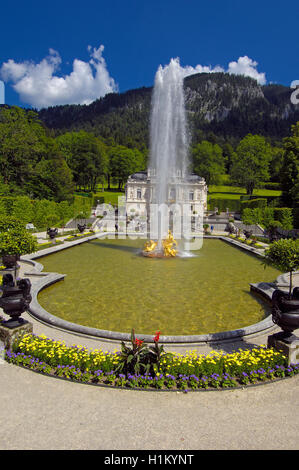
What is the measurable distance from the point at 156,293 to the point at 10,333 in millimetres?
7695

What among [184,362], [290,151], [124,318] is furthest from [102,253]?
[290,151]

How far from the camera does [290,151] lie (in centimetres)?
5447

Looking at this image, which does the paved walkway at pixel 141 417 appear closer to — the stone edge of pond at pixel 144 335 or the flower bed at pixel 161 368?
the flower bed at pixel 161 368

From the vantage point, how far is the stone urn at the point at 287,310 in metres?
7.84

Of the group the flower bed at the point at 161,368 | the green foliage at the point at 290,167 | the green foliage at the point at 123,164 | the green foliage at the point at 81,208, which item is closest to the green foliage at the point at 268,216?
the green foliage at the point at 290,167

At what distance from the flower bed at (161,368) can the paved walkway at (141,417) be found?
21 centimetres

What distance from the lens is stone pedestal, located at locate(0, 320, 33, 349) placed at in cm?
866

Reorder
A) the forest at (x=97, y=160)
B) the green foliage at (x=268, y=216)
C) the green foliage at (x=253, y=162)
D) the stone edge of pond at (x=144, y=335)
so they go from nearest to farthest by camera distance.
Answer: the stone edge of pond at (x=144, y=335) → the green foliage at (x=268, y=216) → the forest at (x=97, y=160) → the green foliage at (x=253, y=162)

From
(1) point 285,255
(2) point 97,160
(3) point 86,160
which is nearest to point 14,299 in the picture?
(1) point 285,255

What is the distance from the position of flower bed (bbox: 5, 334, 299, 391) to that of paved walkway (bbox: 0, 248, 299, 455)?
0.67ft

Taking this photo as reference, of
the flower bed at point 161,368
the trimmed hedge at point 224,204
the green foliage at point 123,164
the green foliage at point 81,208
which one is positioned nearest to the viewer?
the flower bed at point 161,368

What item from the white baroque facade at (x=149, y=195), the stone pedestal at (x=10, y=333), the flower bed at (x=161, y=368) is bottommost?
the flower bed at (x=161, y=368)

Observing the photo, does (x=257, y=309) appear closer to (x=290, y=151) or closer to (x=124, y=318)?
(x=124, y=318)
